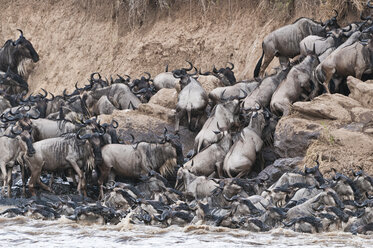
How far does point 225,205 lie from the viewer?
14258 mm

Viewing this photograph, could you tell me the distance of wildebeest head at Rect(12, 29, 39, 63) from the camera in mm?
24812

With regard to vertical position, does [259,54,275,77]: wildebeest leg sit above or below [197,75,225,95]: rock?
above

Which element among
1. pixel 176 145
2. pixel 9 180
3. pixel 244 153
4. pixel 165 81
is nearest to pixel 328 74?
pixel 244 153

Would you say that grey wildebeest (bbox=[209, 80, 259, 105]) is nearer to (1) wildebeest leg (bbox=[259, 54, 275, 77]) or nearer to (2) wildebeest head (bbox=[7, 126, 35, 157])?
(1) wildebeest leg (bbox=[259, 54, 275, 77])

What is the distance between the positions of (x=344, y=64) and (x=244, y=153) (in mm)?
2610

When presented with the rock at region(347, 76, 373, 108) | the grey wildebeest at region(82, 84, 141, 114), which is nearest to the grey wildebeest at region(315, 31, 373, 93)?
the rock at region(347, 76, 373, 108)

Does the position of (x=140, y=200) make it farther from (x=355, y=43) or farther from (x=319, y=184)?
(x=355, y=43)

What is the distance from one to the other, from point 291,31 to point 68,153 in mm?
5565

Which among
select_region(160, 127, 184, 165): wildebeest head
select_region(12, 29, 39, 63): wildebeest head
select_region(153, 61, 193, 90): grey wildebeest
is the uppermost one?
select_region(12, 29, 39, 63): wildebeest head

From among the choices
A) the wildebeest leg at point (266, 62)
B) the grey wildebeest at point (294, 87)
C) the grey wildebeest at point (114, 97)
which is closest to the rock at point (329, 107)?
the grey wildebeest at point (294, 87)

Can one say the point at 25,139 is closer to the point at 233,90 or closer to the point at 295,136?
the point at 233,90

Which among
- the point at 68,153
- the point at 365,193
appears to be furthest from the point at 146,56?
the point at 365,193

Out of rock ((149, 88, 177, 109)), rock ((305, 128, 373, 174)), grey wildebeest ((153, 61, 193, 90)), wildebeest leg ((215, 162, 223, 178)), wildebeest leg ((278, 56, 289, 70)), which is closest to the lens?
rock ((305, 128, 373, 174))

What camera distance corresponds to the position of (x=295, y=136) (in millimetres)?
15695
